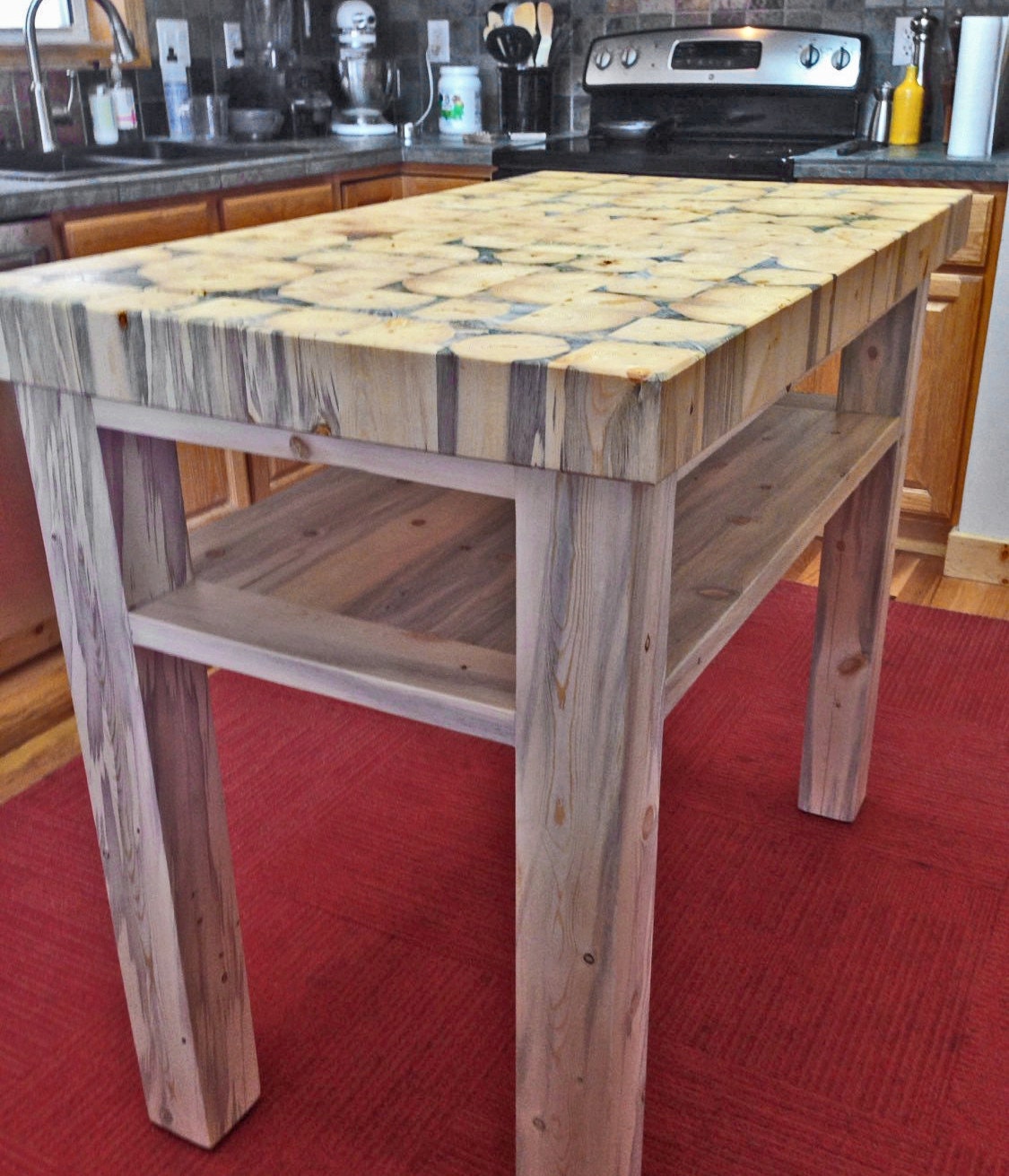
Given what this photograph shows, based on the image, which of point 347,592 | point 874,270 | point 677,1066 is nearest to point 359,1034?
point 677,1066

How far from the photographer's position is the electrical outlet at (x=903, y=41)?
285cm

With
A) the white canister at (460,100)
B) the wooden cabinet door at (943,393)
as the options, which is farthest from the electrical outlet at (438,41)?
the wooden cabinet door at (943,393)

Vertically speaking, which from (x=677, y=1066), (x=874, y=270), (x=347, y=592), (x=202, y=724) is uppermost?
(x=874, y=270)

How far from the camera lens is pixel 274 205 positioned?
100 inches

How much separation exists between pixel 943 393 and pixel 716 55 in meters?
1.16

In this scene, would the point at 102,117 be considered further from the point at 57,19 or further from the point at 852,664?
the point at 852,664

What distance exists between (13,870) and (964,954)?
1337 mm

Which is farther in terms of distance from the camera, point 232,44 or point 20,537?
point 232,44

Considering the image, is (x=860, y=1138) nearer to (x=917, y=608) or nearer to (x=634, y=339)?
(x=634, y=339)

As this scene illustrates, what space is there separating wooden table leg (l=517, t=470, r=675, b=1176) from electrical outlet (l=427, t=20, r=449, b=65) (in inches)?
123

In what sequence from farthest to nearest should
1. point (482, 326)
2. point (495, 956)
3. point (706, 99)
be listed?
point (706, 99), point (495, 956), point (482, 326)

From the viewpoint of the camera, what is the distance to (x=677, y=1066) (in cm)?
132

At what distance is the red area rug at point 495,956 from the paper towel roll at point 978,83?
125cm

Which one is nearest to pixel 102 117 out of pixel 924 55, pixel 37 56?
pixel 37 56
